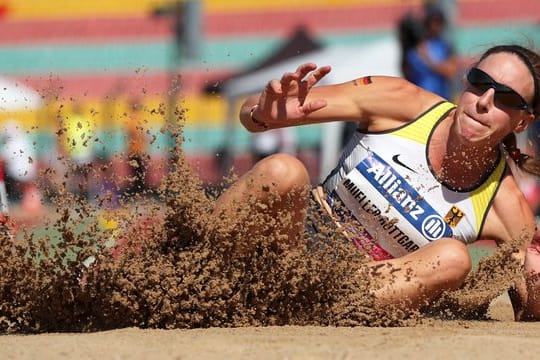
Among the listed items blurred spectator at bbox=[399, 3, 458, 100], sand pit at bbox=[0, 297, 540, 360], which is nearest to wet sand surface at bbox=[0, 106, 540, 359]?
sand pit at bbox=[0, 297, 540, 360]

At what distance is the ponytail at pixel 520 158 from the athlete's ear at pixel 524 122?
6 cm

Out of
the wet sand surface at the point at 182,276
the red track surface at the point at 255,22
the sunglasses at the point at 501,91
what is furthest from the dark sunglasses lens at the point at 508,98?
the red track surface at the point at 255,22

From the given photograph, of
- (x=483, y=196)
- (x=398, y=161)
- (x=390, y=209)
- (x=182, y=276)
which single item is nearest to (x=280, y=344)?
(x=182, y=276)

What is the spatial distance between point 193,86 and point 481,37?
17.0 feet

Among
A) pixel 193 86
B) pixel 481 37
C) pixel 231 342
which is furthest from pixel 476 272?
pixel 193 86

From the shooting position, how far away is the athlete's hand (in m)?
3.61

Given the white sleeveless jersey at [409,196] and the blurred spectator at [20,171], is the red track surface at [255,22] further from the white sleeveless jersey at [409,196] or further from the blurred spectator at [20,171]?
the white sleeveless jersey at [409,196]

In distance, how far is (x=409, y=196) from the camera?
403cm

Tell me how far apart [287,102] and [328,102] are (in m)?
0.26

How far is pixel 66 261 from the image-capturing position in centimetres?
365

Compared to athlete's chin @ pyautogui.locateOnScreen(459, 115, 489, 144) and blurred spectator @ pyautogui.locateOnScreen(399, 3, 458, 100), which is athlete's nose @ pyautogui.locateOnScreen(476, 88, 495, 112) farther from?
blurred spectator @ pyautogui.locateOnScreen(399, 3, 458, 100)

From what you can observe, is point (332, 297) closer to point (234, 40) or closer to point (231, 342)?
point (231, 342)

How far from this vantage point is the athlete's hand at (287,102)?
3.61 m

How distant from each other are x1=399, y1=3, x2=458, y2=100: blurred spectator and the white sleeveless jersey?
643 centimetres
